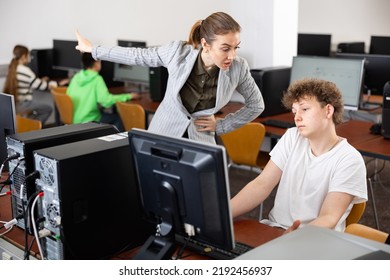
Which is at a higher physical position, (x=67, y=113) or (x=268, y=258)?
(x=268, y=258)

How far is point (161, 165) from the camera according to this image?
5.31 ft

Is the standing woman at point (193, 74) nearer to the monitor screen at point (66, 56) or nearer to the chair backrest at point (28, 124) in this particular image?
the chair backrest at point (28, 124)

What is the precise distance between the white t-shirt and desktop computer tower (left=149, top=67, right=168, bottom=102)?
293cm

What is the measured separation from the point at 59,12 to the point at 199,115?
4557mm

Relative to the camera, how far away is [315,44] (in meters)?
7.32

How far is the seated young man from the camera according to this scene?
6.80 ft

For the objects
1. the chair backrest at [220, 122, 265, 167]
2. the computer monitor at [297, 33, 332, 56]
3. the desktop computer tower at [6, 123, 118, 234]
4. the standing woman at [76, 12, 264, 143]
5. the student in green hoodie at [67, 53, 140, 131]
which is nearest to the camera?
the desktop computer tower at [6, 123, 118, 234]

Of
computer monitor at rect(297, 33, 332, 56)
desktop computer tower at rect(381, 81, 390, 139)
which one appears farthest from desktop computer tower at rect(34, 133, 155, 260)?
computer monitor at rect(297, 33, 332, 56)

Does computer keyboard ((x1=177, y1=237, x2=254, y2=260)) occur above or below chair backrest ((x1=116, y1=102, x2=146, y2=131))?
above

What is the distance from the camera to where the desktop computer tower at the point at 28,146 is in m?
1.98

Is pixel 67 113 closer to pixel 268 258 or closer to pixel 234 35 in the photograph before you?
pixel 234 35

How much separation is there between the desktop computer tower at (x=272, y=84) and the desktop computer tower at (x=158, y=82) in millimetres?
1116

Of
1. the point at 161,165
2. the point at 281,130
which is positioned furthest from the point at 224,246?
the point at 281,130

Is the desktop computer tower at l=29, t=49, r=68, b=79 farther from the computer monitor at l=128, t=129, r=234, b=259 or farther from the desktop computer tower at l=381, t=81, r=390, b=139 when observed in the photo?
the computer monitor at l=128, t=129, r=234, b=259
